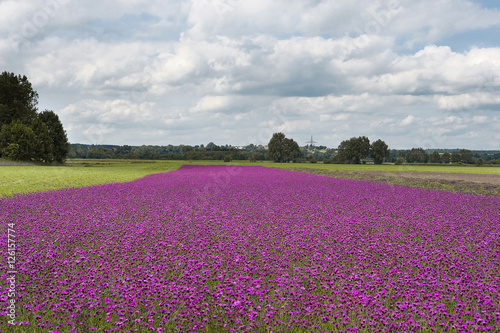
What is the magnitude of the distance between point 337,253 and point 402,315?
3.58 meters

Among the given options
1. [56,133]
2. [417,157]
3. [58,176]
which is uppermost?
[56,133]

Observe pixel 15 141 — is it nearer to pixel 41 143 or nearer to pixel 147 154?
pixel 41 143

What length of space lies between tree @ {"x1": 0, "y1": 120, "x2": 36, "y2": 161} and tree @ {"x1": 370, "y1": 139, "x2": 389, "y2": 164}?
375 feet

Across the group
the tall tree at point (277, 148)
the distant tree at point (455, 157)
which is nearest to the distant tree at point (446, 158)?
the distant tree at point (455, 157)

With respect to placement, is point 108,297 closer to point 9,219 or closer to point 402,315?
point 402,315

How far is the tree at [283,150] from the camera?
14612cm

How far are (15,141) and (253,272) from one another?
80869mm

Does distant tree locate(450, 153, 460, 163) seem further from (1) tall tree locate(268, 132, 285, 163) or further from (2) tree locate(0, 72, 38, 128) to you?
(2) tree locate(0, 72, 38, 128)

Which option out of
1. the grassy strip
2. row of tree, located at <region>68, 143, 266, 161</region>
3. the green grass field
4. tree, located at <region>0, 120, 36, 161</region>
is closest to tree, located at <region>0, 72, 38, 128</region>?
tree, located at <region>0, 120, 36, 161</region>

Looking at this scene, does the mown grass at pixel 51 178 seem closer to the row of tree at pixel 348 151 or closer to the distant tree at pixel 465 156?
the row of tree at pixel 348 151

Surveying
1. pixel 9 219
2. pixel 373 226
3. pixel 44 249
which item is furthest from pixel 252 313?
pixel 9 219

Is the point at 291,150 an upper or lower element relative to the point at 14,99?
lower

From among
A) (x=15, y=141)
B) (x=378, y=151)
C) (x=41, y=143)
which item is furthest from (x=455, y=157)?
(x=15, y=141)

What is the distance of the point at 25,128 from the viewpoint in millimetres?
74375
